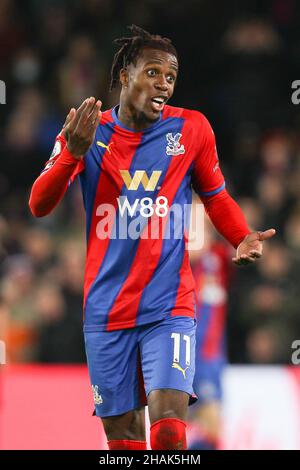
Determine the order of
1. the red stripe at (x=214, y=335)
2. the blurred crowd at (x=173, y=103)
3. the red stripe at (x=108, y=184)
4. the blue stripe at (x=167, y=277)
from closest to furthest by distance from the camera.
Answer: the blue stripe at (x=167, y=277), the red stripe at (x=108, y=184), the red stripe at (x=214, y=335), the blurred crowd at (x=173, y=103)

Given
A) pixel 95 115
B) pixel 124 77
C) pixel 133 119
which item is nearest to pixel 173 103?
pixel 124 77

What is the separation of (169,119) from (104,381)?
1243mm

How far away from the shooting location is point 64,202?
387 inches

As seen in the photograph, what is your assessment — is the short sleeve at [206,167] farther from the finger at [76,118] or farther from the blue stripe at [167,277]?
the finger at [76,118]

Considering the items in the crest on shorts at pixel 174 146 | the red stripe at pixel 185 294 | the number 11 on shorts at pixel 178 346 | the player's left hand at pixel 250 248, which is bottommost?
the number 11 on shorts at pixel 178 346

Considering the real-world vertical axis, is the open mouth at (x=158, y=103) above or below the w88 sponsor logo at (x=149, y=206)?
above

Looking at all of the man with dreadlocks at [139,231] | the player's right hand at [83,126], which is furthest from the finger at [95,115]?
the man with dreadlocks at [139,231]

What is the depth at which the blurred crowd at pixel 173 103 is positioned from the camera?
889 cm

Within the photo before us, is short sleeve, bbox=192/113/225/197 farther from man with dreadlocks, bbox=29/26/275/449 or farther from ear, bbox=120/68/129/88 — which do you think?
ear, bbox=120/68/129/88

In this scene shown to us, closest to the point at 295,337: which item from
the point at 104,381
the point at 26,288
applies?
the point at 26,288

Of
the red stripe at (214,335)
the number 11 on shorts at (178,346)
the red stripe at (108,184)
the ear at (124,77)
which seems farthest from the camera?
the red stripe at (214,335)

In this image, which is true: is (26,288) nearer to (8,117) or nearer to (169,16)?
(8,117)

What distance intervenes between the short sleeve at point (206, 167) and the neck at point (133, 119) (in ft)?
0.83
